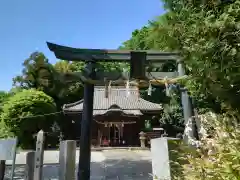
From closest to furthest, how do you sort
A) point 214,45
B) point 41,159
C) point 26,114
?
point 214,45, point 41,159, point 26,114

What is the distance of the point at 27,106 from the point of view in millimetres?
17484

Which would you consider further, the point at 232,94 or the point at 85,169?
the point at 85,169

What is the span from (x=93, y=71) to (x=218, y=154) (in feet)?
12.0

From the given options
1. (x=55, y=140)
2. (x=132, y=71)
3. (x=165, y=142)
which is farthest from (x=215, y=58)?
(x=55, y=140)

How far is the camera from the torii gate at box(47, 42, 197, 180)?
204 inches

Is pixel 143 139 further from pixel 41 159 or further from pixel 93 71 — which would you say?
pixel 41 159

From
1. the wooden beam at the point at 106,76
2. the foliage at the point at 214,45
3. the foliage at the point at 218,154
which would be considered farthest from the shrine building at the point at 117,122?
the foliage at the point at 218,154

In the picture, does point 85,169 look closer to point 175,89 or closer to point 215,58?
point 175,89

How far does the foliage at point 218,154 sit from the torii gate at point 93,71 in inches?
107

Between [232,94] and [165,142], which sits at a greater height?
[232,94]

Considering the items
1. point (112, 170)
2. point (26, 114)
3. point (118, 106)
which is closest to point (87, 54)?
point (112, 170)

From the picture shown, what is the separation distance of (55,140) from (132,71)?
53.7 ft

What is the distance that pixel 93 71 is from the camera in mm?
5434

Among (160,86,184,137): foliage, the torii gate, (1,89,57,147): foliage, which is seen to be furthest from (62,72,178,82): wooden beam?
(160,86,184,137): foliage
